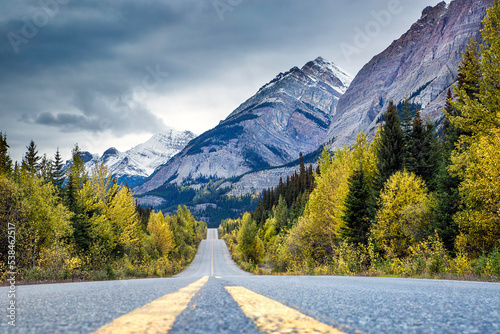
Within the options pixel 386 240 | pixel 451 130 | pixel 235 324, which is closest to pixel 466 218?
pixel 386 240

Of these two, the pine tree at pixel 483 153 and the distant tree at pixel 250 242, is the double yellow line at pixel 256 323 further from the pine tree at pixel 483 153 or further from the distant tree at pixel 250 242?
the distant tree at pixel 250 242

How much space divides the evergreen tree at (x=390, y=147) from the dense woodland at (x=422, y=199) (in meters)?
0.10

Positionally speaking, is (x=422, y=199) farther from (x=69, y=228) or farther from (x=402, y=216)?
(x=69, y=228)

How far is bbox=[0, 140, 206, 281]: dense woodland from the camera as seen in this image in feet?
53.1

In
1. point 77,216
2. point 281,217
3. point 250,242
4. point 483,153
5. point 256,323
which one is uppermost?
point 483,153

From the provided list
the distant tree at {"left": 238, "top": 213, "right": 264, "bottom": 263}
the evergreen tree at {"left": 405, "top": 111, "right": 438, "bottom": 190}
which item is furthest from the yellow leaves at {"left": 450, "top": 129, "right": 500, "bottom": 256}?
the distant tree at {"left": 238, "top": 213, "right": 264, "bottom": 263}

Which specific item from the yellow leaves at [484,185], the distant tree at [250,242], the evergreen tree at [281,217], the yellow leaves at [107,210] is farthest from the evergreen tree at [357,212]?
the distant tree at [250,242]

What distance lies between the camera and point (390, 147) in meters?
31.5

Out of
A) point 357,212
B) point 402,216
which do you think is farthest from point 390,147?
point 402,216

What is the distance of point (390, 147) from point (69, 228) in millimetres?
30333

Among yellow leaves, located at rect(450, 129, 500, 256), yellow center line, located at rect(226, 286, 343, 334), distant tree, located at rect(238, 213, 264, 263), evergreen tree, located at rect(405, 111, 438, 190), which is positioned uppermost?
evergreen tree, located at rect(405, 111, 438, 190)

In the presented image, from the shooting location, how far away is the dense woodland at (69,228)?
1617cm

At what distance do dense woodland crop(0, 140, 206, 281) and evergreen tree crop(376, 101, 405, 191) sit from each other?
2592 centimetres

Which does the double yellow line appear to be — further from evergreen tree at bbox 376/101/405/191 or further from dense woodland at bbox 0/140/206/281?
evergreen tree at bbox 376/101/405/191
